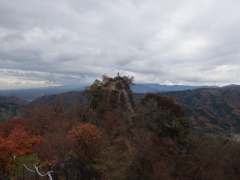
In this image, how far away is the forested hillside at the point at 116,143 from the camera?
46.4ft

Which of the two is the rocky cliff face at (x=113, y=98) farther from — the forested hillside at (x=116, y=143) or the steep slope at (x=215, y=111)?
the steep slope at (x=215, y=111)

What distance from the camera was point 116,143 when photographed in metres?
26.0

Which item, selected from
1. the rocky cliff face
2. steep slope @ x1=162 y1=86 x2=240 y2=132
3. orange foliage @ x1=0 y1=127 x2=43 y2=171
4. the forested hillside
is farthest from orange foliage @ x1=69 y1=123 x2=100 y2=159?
steep slope @ x1=162 y1=86 x2=240 y2=132

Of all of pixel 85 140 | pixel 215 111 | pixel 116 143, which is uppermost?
pixel 85 140

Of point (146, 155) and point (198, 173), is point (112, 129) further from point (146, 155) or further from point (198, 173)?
point (198, 173)

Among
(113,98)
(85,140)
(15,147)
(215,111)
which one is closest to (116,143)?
(85,140)

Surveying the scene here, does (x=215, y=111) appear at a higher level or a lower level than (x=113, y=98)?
lower

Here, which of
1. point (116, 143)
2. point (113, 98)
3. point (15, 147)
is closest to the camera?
point (15, 147)

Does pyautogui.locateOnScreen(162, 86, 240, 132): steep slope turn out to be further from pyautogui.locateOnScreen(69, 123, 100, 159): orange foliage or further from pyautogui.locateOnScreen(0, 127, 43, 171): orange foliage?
pyautogui.locateOnScreen(0, 127, 43, 171): orange foliage

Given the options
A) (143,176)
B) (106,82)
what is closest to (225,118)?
(106,82)

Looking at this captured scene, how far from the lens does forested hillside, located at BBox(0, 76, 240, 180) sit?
46.4 feet

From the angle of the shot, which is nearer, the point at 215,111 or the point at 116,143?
the point at 116,143

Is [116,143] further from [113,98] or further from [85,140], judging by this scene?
[113,98]

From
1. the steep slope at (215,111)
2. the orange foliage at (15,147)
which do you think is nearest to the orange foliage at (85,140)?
the orange foliage at (15,147)
